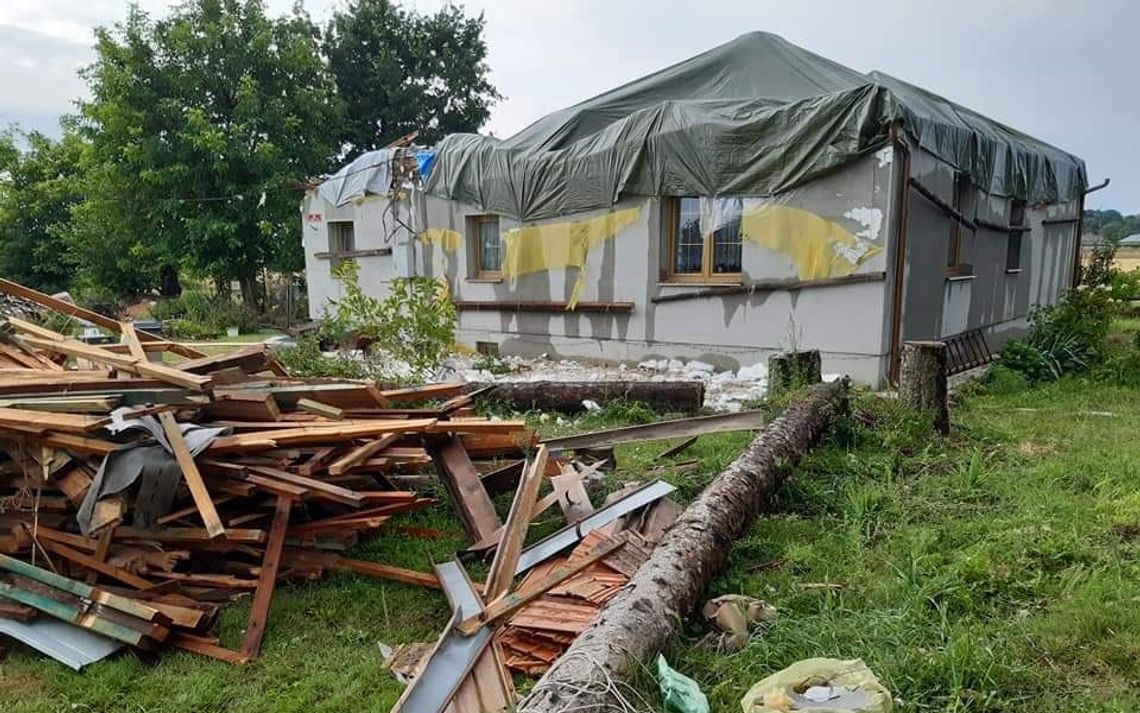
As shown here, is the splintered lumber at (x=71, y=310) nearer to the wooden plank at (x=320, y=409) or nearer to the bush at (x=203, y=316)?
the wooden plank at (x=320, y=409)

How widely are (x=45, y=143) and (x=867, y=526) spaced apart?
1138 inches

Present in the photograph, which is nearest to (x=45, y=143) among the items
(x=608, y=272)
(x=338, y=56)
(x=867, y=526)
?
(x=338, y=56)

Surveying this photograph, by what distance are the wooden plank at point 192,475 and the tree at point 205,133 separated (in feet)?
45.5

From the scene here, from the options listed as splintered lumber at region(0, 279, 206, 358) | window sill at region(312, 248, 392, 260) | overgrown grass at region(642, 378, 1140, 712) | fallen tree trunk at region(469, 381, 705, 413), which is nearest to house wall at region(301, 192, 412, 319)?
window sill at region(312, 248, 392, 260)

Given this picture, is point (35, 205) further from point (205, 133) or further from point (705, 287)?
point (705, 287)

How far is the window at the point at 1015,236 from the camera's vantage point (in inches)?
431

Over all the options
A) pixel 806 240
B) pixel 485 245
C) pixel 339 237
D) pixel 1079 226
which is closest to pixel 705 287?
pixel 806 240

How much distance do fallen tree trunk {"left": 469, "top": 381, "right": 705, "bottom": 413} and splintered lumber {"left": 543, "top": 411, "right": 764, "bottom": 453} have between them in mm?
1882

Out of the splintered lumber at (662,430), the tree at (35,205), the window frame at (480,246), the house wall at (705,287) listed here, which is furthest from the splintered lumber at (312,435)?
the tree at (35,205)

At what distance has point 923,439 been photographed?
5.49 metres

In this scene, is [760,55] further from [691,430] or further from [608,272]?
[691,430]

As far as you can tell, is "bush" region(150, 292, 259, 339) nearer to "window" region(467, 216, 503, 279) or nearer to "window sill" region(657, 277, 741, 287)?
"window" region(467, 216, 503, 279)

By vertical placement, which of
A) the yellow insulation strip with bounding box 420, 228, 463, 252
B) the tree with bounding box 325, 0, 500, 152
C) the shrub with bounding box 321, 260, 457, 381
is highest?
the tree with bounding box 325, 0, 500, 152

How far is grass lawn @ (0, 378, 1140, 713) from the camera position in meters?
2.44
